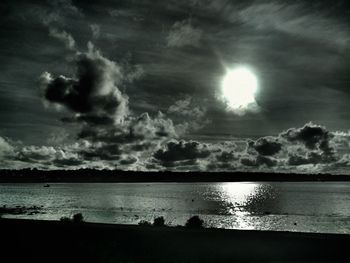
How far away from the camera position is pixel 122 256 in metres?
16.6

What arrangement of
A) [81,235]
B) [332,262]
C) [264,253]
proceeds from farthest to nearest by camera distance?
[81,235], [264,253], [332,262]

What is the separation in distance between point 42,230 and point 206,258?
10.1m

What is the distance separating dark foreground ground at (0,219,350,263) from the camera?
54.6 ft

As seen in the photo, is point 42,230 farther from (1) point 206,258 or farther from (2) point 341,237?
(2) point 341,237

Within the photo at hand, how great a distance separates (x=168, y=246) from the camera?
18.4 metres

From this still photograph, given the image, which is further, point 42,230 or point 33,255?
point 42,230

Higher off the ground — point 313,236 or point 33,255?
point 313,236

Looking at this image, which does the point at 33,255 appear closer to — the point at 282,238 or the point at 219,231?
the point at 219,231

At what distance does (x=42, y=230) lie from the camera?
22078 mm

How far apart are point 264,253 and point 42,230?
1220 cm

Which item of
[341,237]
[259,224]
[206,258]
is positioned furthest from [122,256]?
[259,224]

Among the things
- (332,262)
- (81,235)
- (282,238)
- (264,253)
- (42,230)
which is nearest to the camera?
(332,262)

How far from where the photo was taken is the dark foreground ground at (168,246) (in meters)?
16.7

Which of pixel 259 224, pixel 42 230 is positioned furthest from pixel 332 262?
pixel 259 224
